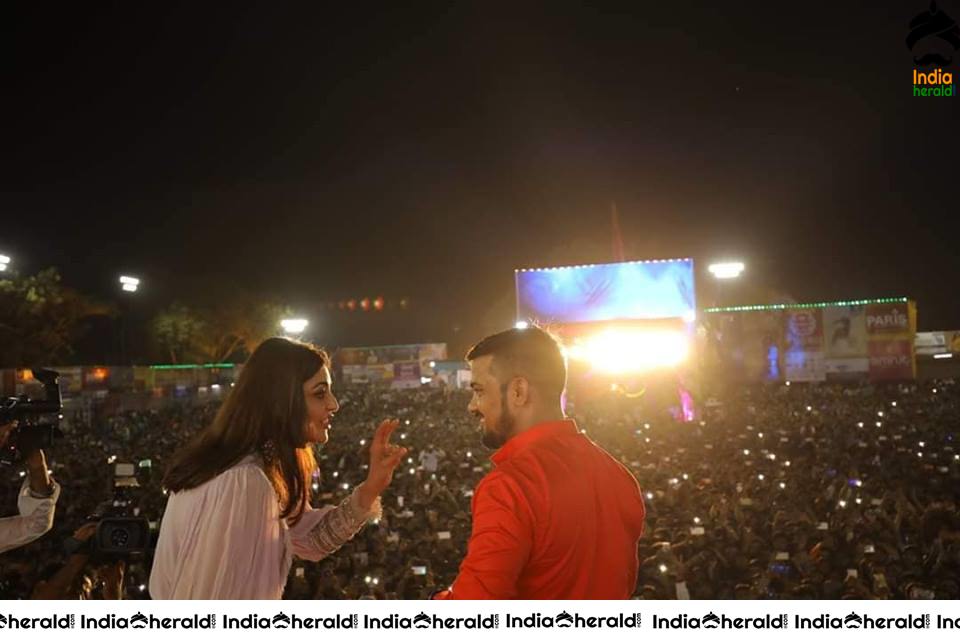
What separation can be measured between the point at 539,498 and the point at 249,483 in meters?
0.79

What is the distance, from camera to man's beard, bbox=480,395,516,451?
2277 millimetres

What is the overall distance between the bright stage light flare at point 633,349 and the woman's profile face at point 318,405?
3311 cm

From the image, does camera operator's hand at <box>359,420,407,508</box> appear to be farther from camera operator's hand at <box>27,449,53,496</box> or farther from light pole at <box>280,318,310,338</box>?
light pole at <box>280,318,310,338</box>

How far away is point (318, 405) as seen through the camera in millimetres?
2447

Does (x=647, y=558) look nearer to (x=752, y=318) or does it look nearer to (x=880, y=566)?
(x=880, y=566)

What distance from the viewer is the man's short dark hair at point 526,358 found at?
2.30 metres

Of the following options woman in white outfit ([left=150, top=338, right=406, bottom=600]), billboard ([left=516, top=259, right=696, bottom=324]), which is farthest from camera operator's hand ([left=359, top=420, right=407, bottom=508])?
billboard ([left=516, top=259, right=696, bottom=324])

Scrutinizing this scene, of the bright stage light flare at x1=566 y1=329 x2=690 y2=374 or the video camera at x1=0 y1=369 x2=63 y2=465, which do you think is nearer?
the video camera at x1=0 y1=369 x2=63 y2=465

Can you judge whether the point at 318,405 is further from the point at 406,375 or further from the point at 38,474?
the point at 406,375

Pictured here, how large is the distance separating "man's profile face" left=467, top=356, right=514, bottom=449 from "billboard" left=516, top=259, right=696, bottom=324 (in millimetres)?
34986

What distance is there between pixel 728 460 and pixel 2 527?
1379 cm

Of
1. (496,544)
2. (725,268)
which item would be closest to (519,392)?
(496,544)

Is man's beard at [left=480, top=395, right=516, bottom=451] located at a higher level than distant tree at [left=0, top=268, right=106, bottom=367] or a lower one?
lower
